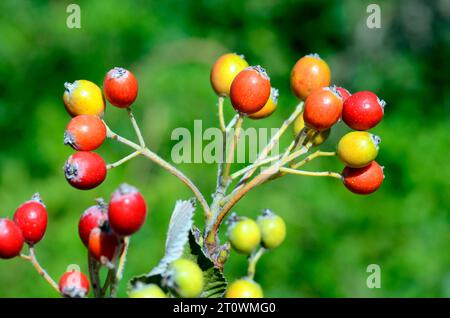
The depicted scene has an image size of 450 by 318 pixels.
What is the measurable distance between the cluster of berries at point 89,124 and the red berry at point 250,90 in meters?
0.15

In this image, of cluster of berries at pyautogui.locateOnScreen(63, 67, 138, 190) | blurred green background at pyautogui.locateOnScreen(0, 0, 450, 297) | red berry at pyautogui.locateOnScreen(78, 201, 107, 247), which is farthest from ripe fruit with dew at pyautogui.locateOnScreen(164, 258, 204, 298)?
blurred green background at pyautogui.locateOnScreen(0, 0, 450, 297)

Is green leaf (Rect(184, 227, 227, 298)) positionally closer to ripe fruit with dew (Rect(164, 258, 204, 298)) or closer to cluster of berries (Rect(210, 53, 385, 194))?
ripe fruit with dew (Rect(164, 258, 204, 298))

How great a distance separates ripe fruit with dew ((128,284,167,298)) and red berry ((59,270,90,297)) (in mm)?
57

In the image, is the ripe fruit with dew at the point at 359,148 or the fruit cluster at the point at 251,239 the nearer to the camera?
the fruit cluster at the point at 251,239

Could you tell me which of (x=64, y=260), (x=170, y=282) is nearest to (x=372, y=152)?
(x=170, y=282)

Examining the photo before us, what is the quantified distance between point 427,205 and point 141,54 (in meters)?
1.75

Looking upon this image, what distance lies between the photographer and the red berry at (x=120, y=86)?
0.99 meters

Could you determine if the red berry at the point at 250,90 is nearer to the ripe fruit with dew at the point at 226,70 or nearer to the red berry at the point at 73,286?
the ripe fruit with dew at the point at 226,70

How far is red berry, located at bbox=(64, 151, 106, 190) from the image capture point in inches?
34.9

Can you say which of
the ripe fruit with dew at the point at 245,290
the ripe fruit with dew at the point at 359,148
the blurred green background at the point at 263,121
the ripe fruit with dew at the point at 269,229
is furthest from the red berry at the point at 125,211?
the blurred green background at the point at 263,121

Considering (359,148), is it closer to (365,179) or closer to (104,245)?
(365,179)

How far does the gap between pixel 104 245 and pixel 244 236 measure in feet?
0.58

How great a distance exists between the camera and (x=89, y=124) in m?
0.92
